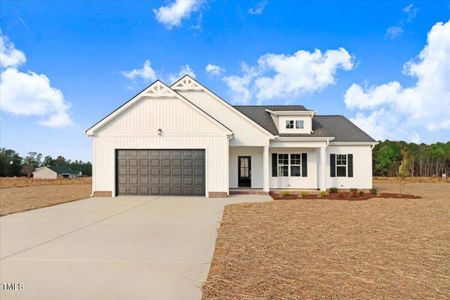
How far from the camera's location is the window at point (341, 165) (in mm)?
20594

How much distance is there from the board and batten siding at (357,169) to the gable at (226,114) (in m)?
5.19

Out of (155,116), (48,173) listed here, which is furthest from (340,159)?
(48,173)

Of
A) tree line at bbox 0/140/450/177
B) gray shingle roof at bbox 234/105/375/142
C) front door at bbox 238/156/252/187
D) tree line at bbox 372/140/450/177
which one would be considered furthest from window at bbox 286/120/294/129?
tree line at bbox 372/140/450/177

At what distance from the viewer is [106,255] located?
5707 millimetres

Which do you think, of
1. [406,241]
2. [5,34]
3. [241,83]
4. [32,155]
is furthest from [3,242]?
[32,155]

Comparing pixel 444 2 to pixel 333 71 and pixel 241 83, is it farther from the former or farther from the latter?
pixel 241 83

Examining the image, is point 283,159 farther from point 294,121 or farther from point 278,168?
point 294,121

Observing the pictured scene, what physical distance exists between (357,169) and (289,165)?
4323 mm

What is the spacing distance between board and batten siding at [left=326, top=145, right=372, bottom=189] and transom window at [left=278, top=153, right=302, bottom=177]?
1.84 m

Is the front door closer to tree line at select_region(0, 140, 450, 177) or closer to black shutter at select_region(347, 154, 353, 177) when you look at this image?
black shutter at select_region(347, 154, 353, 177)

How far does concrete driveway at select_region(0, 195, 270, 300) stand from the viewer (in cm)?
411

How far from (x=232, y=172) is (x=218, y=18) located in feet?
31.2

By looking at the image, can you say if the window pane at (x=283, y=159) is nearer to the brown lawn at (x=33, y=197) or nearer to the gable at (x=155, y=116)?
the gable at (x=155, y=116)

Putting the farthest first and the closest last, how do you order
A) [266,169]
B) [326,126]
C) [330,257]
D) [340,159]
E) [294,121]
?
1. [326,126]
2. [294,121]
3. [340,159]
4. [266,169]
5. [330,257]
